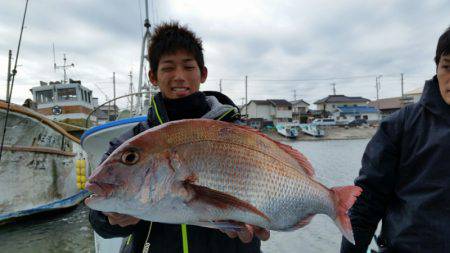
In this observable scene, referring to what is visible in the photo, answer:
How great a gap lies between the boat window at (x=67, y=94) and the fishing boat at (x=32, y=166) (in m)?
9.59

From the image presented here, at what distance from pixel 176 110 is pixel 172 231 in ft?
Result: 2.37

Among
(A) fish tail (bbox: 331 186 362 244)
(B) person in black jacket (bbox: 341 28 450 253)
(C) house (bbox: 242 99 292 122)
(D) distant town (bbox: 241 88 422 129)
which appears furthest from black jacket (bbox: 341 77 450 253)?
(C) house (bbox: 242 99 292 122)

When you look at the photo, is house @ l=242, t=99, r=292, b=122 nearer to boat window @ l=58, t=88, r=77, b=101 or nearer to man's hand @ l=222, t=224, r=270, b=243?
boat window @ l=58, t=88, r=77, b=101

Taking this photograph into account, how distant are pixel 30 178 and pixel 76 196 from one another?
195cm

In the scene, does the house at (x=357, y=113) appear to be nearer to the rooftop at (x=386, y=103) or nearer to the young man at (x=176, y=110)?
the rooftop at (x=386, y=103)

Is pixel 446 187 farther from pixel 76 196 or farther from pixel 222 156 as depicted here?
pixel 76 196

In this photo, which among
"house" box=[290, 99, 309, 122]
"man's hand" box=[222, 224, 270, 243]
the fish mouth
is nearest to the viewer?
the fish mouth

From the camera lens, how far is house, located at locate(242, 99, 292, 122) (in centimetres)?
6638

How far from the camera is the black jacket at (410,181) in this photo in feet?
6.45

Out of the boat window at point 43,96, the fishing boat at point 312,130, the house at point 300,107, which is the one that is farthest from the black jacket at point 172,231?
the house at point 300,107

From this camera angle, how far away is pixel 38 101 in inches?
776

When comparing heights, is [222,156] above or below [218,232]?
above

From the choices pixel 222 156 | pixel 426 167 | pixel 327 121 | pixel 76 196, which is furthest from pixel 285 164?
pixel 327 121

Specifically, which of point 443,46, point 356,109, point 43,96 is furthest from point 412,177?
point 356,109
